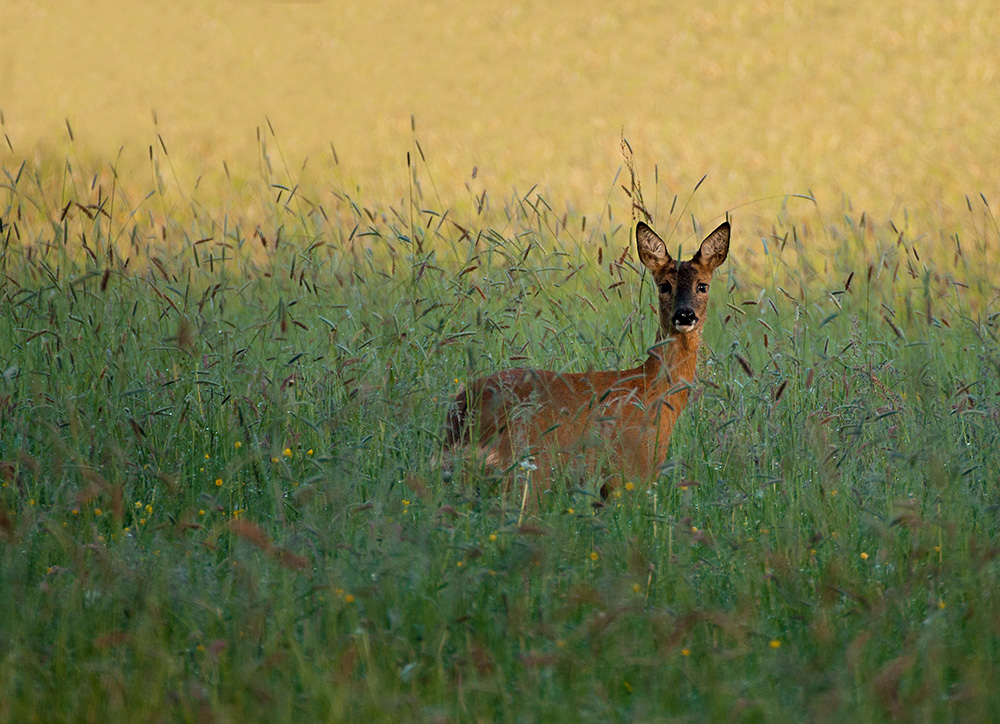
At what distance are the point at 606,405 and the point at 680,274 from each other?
5.38 feet

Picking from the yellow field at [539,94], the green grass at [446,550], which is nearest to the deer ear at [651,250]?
the green grass at [446,550]

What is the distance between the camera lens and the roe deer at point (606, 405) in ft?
15.2

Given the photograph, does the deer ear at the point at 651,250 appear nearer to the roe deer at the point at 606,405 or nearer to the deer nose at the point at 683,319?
the roe deer at the point at 606,405

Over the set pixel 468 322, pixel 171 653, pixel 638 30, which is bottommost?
pixel 171 653

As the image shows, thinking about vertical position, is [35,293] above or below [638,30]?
below

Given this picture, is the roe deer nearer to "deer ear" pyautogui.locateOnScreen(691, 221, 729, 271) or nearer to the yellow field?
"deer ear" pyautogui.locateOnScreen(691, 221, 729, 271)

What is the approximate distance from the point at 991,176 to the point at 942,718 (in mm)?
13516

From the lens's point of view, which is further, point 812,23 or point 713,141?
point 812,23

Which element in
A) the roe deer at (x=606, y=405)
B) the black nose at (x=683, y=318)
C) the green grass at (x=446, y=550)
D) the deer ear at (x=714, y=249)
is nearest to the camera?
the green grass at (x=446, y=550)

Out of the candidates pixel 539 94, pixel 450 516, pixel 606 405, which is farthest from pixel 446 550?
pixel 539 94

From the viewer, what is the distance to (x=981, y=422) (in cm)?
501

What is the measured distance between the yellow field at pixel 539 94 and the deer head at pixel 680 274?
22.7 ft

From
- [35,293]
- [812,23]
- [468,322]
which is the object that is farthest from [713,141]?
[35,293]

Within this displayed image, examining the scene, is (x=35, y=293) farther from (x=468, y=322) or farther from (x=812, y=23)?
(x=812, y=23)
